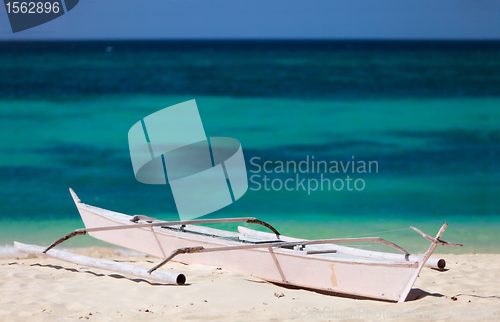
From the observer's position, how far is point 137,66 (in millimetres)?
34094

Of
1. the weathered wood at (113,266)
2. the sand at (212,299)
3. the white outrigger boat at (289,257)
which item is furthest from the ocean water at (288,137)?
the sand at (212,299)

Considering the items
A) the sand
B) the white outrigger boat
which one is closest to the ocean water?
the white outrigger boat

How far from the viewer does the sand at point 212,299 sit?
3.56 m

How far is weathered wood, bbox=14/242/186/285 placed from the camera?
4234mm

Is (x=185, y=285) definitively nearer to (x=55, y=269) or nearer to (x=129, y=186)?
(x=55, y=269)

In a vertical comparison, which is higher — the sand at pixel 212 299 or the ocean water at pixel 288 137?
the sand at pixel 212 299

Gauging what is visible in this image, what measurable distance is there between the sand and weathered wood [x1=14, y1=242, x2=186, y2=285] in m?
0.09

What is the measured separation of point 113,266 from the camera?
4621 millimetres

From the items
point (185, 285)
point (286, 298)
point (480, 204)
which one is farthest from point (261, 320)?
point (480, 204)

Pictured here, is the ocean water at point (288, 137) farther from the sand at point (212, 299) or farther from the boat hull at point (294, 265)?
the sand at point (212, 299)

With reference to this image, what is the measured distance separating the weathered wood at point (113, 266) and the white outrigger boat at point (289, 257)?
106 millimetres

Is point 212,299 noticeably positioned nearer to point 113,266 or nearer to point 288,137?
point 113,266

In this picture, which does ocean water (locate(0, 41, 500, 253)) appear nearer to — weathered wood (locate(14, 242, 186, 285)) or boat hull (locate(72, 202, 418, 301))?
weathered wood (locate(14, 242, 186, 285))

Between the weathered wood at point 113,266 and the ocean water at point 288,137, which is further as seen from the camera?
the ocean water at point 288,137
